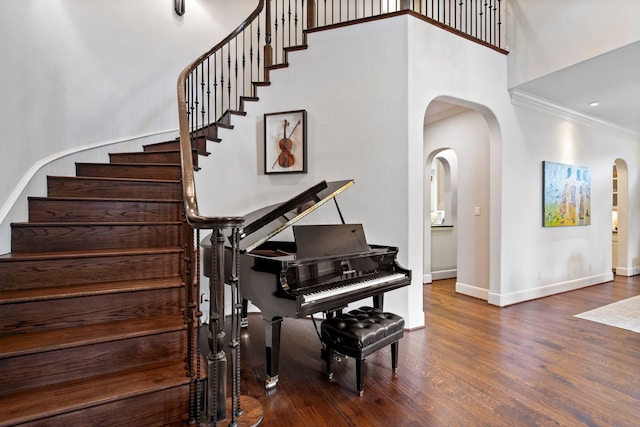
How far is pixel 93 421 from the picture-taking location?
1.43 meters

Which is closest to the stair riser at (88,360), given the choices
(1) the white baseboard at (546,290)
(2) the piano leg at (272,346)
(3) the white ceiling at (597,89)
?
(2) the piano leg at (272,346)

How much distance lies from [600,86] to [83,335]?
5535mm

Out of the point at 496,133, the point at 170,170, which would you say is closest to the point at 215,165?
the point at 170,170

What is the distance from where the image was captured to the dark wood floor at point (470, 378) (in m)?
1.84

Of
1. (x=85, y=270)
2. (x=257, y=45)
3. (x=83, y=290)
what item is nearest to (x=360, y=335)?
(x=83, y=290)

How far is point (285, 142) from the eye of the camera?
3.59 m

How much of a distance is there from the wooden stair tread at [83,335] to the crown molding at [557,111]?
4.53m

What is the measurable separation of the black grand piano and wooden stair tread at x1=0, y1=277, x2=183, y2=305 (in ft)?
1.61

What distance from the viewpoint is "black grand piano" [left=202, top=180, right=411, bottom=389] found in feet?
6.62

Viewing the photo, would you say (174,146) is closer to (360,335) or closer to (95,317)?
(95,317)

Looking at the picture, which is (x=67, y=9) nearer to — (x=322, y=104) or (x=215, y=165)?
(x=215, y=165)

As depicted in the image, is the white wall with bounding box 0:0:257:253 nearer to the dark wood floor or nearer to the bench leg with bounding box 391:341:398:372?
the dark wood floor

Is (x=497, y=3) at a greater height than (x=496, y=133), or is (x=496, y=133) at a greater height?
(x=497, y=3)

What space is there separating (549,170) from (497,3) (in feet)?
7.59
